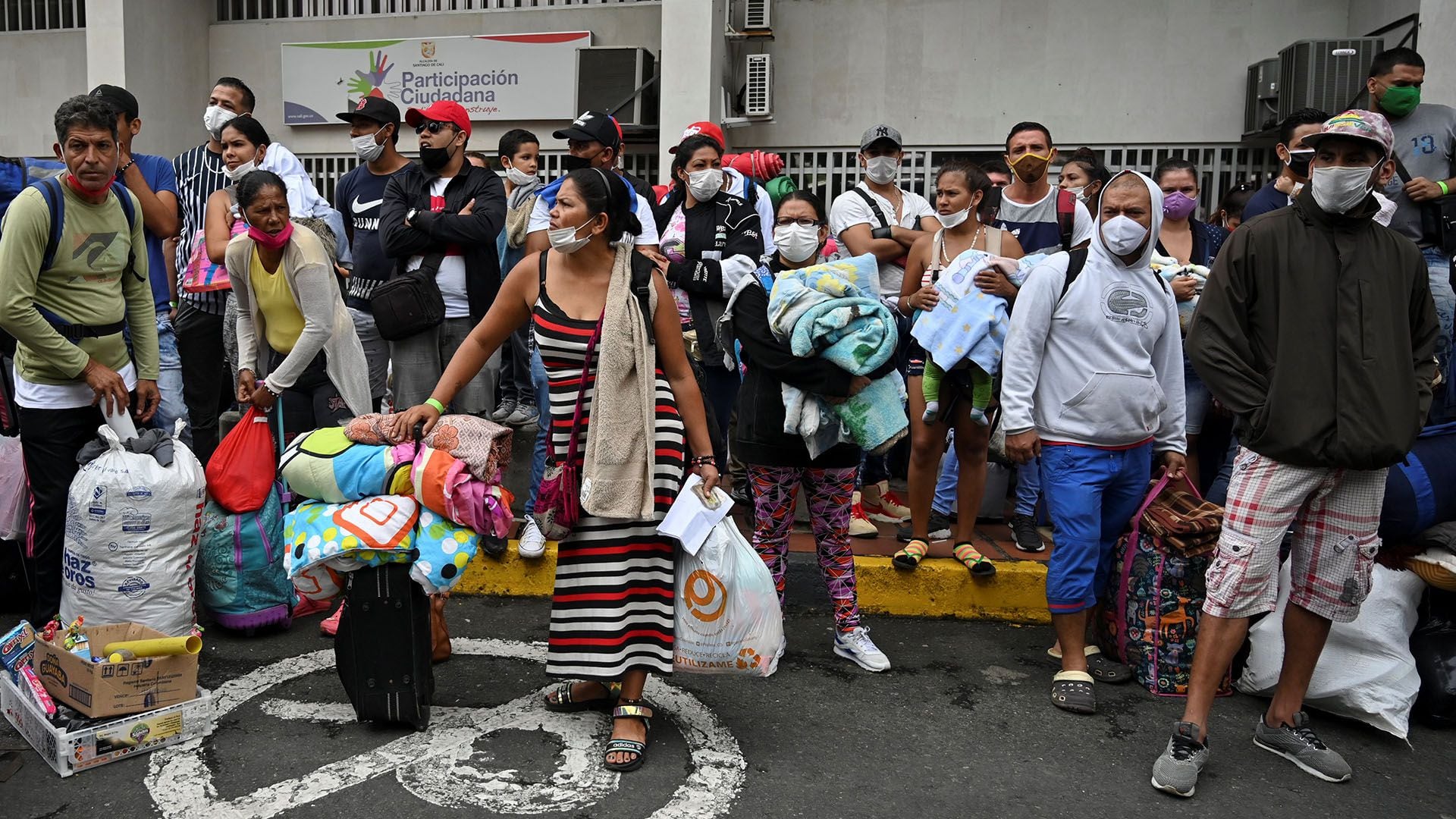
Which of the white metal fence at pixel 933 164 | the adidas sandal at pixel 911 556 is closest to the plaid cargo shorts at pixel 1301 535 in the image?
the adidas sandal at pixel 911 556

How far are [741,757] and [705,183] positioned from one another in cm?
329

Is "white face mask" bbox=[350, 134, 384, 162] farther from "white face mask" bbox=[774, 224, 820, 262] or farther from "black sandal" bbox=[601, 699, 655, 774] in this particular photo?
"black sandal" bbox=[601, 699, 655, 774]

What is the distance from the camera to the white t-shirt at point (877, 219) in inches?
252

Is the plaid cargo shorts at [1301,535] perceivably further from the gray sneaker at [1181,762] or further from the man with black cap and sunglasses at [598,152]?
the man with black cap and sunglasses at [598,152]

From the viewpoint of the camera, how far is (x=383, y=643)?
3.93m

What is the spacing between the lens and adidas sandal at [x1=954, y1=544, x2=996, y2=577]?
5461 millimetres

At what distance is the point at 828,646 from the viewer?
5.04 m

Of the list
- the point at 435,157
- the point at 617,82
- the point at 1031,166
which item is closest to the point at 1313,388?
the point at 1031,166

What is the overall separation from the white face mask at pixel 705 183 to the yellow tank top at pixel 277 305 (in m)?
2.18

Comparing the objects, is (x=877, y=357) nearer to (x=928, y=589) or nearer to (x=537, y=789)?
(x=928, y=589)

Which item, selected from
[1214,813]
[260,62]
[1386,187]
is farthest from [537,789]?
[260,62]

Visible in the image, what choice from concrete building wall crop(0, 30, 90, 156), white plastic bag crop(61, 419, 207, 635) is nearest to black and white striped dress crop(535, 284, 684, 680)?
white plastic bag crop(61, 419, 207, 635)

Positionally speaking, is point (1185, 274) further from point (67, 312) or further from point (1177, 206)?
point (67, 312)

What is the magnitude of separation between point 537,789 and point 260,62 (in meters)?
10.1
